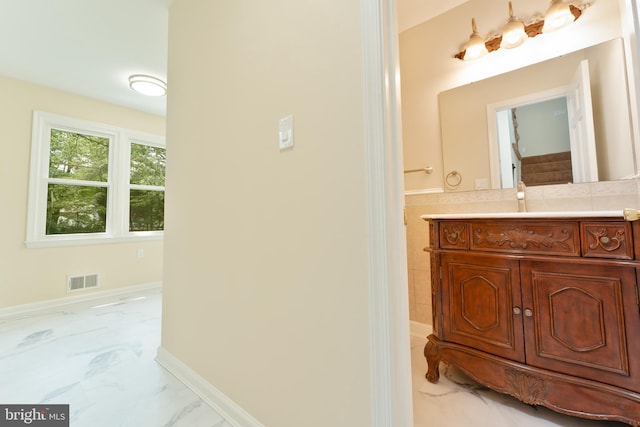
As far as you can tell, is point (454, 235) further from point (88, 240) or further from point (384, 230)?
point (88, 240)

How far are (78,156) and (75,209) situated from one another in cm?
63

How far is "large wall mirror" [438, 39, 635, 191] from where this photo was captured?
1477 mm

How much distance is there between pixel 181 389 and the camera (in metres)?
1.51

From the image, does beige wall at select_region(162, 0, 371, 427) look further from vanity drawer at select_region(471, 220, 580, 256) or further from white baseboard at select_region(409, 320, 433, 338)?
white baseboard at select_region(409, 320, 433, 338)

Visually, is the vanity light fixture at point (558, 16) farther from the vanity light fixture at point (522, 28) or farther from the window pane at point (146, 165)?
the window pane at point (146, 165)

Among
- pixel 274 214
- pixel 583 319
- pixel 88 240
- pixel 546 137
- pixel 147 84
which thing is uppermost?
pixel 147 84

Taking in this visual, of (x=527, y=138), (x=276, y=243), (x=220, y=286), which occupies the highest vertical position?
(x=527, y=138)

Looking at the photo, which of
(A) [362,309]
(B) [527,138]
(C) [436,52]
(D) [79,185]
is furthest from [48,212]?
(B) [527,138]

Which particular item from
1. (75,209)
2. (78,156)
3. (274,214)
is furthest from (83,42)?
(274,214)

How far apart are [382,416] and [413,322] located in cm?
156

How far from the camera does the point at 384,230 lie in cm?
81

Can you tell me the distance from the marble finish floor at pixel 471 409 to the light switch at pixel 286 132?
1349 millimetres

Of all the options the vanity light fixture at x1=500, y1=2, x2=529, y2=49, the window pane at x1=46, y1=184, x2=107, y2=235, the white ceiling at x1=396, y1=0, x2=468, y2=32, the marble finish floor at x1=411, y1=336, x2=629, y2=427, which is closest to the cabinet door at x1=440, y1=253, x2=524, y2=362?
the marble finish floor at x1=411, y1=336, x2=629, y2=427

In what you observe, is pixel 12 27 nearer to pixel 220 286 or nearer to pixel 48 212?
pixel 48 212
